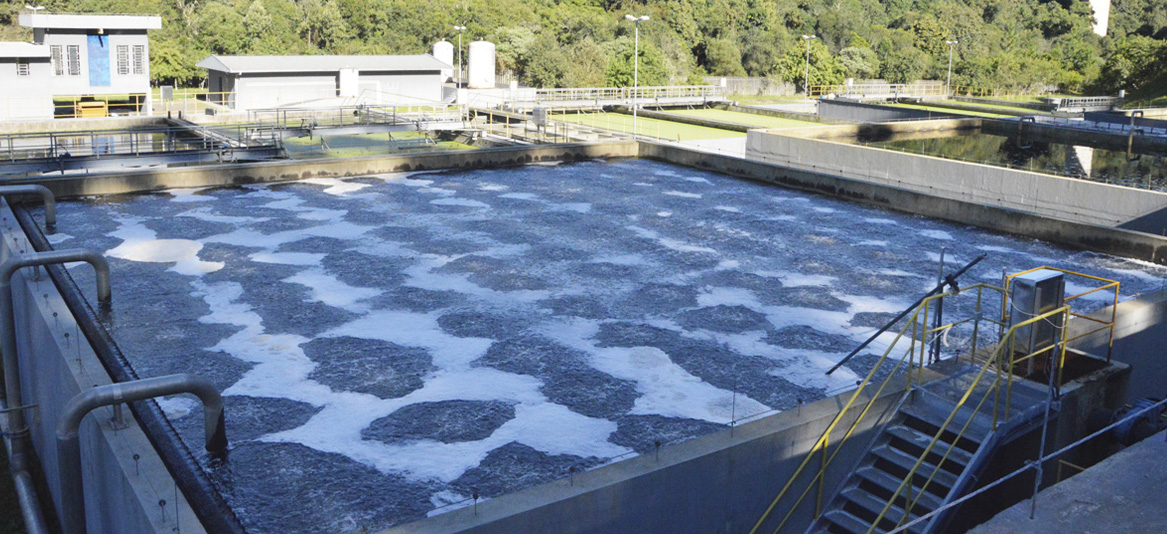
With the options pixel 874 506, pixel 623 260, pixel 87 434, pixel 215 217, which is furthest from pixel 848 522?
pixel 215 217

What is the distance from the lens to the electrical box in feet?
36.9

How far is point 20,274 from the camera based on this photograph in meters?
14.1

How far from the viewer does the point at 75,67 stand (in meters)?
44.8

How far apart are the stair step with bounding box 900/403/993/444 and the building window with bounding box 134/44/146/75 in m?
43.4

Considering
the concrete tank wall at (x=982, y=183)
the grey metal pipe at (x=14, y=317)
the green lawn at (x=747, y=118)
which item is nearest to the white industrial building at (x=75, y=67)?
the green lawn at (x=747, y=118)

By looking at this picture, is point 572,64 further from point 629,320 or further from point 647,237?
point 629,320

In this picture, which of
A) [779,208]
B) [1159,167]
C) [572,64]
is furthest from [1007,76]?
[779,208]

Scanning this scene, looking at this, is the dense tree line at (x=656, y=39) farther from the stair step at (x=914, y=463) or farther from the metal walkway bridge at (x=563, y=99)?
the stair step at (x=914, y=463)

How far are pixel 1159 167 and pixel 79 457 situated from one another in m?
32.0

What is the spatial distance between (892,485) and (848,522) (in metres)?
0.57

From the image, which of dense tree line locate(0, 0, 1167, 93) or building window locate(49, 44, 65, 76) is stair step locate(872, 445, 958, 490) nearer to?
building window locate(49, 44, 65, 76)

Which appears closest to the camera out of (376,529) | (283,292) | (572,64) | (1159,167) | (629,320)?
(376,529)

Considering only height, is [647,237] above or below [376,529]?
above

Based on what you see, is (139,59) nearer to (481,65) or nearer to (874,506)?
(481,65)
